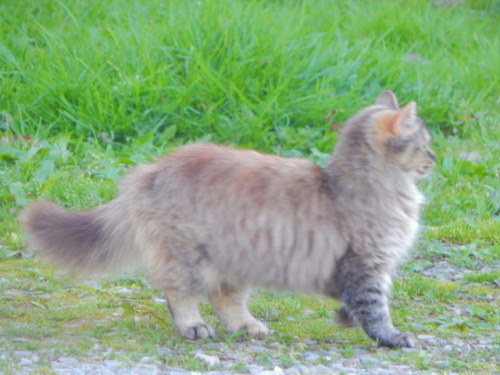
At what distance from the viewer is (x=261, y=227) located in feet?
13.3

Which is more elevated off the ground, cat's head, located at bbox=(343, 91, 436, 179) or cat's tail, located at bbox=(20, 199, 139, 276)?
cat's head, located at bbox=(343, 91, 436, 179)

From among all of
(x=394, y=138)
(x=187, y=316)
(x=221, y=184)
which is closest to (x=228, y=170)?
(x=221, y=184)

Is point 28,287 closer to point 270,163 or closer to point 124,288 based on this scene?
point 124,288

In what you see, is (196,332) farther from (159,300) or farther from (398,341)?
(398,341)

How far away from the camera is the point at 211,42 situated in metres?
7.96

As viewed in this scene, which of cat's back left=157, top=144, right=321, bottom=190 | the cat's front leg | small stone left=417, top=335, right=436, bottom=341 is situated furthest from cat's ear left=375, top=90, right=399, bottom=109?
small stone left=417, top=335, right=436, bottom=341

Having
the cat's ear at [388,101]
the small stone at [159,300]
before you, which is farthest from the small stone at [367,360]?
the cat's ear at [388,101]

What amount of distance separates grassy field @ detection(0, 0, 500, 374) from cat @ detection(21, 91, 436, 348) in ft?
0.86

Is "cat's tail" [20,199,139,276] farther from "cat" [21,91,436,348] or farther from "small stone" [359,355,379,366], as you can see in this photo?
"small stone" [359,355,379,366]

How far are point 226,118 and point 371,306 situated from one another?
375 centimetres

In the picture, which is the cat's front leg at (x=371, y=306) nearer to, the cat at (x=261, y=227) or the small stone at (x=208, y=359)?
the cat at (x=261, y=227)

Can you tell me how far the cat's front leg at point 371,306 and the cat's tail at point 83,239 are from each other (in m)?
1.06

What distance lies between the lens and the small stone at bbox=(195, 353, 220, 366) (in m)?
3.66

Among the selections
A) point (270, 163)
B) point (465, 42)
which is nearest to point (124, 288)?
point (270, 163)
